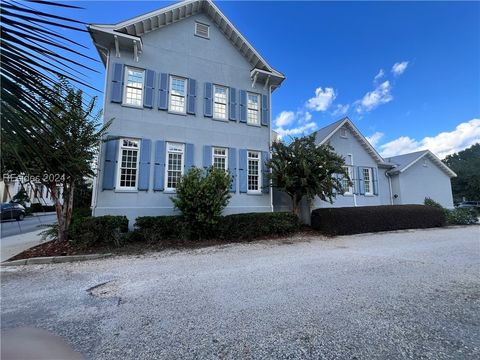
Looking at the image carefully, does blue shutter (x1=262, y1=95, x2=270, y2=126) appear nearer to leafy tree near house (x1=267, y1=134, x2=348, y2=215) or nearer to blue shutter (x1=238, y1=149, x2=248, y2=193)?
leafy tree near house (x1=267, y1=134, x2=348, y2=215)

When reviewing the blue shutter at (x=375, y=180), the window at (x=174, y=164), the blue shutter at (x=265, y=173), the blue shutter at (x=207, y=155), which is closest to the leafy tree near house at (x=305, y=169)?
the blue shutter at (x=265, y=173)

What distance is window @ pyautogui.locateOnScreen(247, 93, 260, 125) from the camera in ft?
43.1

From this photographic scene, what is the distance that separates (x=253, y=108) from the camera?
13289 mm

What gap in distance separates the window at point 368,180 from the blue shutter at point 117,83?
1527cm

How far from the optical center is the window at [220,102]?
40.8ft

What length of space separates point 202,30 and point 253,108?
466 centimetres

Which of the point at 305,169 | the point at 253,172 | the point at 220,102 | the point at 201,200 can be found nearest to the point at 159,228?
the point at 201,200

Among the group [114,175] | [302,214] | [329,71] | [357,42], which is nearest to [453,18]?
[357,42]

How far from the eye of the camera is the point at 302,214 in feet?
45.9

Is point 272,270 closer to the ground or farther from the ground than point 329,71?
closer to the ground

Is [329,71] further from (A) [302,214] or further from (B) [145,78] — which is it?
(B) [145,78]

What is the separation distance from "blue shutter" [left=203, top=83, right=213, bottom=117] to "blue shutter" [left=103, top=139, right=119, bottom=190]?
14.1ft

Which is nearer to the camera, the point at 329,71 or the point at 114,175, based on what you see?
the point at 114,175

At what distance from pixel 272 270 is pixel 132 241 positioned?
557cm
